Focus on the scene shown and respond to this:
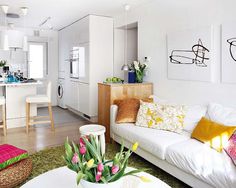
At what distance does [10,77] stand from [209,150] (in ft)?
13.5

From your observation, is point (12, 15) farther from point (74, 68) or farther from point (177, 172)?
point (177, 172)

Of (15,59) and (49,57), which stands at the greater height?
(49,57)

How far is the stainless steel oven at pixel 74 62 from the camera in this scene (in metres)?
5.56

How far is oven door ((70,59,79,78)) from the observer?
5.56 metres

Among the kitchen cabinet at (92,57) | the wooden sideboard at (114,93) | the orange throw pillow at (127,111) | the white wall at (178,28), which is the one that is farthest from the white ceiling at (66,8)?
the orange throw pillow at (127,111)

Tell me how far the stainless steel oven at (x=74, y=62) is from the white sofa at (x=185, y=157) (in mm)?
3066

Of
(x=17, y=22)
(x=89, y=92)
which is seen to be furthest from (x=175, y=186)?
(x=17, y=22)

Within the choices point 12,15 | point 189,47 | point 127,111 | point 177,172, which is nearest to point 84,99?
point 127,111

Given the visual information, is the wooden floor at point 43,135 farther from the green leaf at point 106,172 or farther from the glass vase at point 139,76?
the green leaf at point 106,172

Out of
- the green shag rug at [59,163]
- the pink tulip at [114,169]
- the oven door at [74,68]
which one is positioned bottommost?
the green shag rug at [59,163]

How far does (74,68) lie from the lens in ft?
18.9

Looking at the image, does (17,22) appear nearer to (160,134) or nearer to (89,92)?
(89,92)

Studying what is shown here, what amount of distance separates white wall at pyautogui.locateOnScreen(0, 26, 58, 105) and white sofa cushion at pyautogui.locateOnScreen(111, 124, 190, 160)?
4691 millimetres

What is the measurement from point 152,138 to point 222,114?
0.83 m
